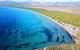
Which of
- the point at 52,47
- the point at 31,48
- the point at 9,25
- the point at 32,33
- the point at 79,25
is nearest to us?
the point at 52,47

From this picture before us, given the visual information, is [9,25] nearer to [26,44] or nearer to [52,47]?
[26,44]

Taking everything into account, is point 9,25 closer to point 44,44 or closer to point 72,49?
point 44,44

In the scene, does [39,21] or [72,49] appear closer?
[72,49]

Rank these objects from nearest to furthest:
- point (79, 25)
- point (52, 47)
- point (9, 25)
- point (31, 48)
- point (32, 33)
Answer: point (52, 47) → point (31, 48) → point (32, 33) → point (9, 25) → point (79, 25)

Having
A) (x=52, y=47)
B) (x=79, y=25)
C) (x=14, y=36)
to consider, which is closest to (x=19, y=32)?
(x=14, y=36)

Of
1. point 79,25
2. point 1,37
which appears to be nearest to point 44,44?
point 1,37

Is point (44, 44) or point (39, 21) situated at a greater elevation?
point (39, 21)
